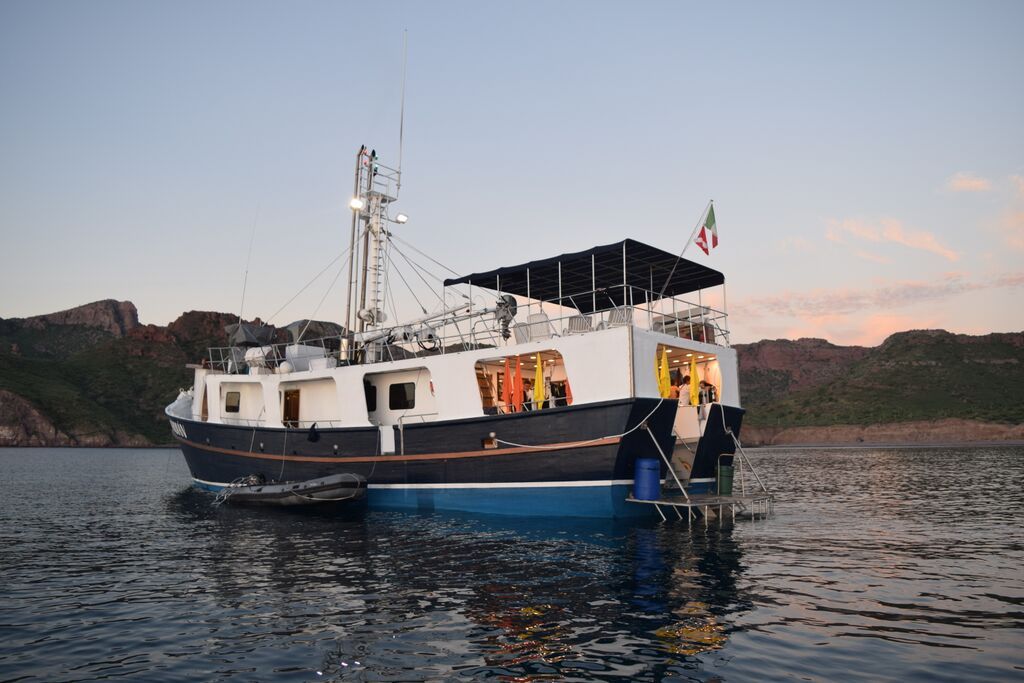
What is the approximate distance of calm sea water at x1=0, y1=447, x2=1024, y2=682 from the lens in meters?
7.44

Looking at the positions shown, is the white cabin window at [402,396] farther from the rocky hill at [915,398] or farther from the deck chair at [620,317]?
the rocky hill at [915,398]

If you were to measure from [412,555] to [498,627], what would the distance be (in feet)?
18.3

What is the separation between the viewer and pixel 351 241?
1062 inches

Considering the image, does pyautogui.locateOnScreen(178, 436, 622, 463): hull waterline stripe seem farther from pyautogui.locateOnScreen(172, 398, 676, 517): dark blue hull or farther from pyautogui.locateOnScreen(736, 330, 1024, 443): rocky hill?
pyautogui.locateOnScreen(736, 330, 1024, 443): rocky hill

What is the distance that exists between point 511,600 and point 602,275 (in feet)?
47.9

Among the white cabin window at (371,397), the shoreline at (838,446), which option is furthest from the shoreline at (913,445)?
the white cabin window at (371,397)

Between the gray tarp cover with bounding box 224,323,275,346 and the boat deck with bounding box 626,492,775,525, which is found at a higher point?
the gray tarp cover with bounding box 224,323,275,346

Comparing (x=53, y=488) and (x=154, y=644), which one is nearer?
(x=154, y=644)

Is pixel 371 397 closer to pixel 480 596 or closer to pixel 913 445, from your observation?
pixel 480 596

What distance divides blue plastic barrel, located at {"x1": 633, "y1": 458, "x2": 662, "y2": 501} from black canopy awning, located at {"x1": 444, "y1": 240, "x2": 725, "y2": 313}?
5262mm

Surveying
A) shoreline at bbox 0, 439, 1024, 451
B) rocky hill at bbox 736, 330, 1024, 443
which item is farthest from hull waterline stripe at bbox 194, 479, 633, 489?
rocky hill at bbox 736, 330, 1024, 443

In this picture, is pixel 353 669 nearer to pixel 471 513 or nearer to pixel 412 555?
pixel 412 555

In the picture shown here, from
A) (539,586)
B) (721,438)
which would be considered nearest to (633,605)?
(539,586)

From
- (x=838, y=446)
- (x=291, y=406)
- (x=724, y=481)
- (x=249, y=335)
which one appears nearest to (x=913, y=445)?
(x=838, y=446)
